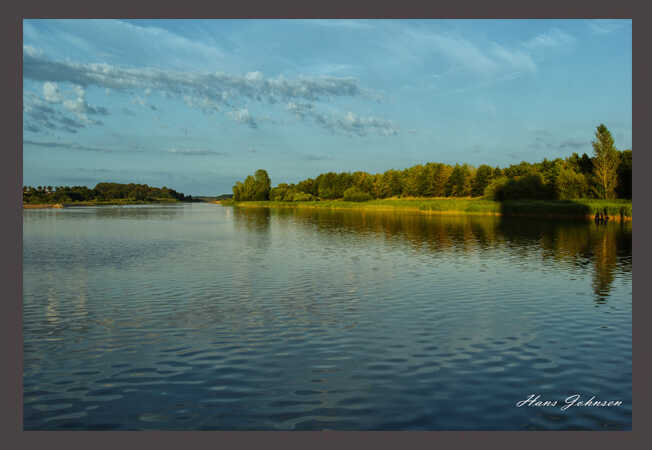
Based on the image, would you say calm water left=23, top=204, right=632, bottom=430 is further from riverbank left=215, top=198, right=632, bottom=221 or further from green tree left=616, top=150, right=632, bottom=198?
green tree left=616, top=150, right=632, bottom=198

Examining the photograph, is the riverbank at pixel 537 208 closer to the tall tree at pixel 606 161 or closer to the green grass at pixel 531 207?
the green grass at pixel 531 207

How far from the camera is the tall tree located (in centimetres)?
9438

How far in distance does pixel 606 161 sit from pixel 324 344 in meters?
96.8

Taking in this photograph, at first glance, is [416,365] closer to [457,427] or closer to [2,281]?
[457,427]

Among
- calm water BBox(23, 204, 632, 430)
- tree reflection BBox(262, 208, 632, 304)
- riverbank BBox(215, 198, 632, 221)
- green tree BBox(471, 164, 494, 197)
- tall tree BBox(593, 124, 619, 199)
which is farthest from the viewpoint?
green tree BBox(471, 164, 494, 197)

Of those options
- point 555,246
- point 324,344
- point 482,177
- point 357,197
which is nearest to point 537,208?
point 555,246

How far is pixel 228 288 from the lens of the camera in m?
26.2

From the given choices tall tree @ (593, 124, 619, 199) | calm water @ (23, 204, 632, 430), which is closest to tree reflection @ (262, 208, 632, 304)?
calm water @ (23, 204, 632, 430)

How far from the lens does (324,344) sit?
16.5m

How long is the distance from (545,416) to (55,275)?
28.7 m

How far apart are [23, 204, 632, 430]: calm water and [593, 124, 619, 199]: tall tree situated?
70850 mm

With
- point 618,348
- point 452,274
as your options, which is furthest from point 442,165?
point 618,348
